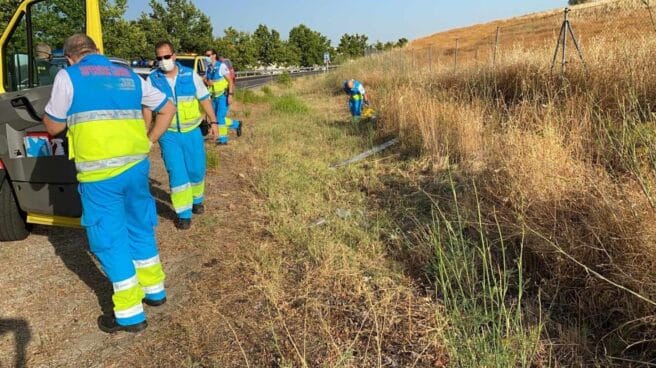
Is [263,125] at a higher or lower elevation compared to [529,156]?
higher

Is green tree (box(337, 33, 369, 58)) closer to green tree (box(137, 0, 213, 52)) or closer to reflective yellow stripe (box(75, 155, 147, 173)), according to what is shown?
green tree (box(137, 0, 213, 52))

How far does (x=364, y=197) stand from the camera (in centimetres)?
500

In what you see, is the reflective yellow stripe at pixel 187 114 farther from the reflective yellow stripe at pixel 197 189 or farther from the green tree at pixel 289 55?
the green tree at pixel 289 55

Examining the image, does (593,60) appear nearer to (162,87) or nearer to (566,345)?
(566,345)

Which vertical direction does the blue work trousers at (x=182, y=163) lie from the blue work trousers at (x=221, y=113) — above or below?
below

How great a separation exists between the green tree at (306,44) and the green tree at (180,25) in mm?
24526

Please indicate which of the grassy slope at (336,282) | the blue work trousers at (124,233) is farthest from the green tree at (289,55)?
the blue work trousers at (124,233)

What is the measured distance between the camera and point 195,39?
40.3 m

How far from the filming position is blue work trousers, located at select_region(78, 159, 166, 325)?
8.59 feet

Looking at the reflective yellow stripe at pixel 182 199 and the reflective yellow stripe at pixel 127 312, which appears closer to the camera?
the reflective yellow stripe at pixel 127 312

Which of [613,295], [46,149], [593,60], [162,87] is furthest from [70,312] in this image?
[593,60]

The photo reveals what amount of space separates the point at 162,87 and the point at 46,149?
1296 mm

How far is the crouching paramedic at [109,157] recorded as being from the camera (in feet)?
8.34

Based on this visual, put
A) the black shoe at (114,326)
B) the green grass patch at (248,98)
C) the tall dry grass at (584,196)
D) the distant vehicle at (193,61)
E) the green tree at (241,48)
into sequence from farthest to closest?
the green tree at (241,48), the green grass patch at (248,98), the distant vehicle at (193,61), the black shoe at (114,326), the tall dry grass at (584,196)
